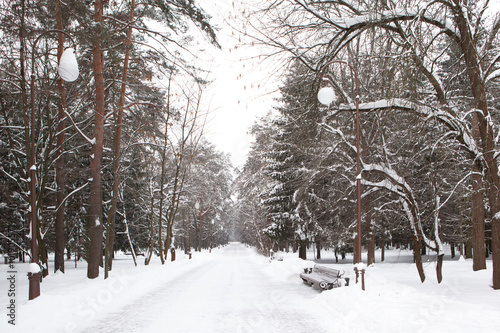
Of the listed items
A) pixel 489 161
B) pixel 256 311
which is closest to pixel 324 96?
pixel 489 161

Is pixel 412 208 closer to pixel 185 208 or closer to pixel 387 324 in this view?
pixel 387 324

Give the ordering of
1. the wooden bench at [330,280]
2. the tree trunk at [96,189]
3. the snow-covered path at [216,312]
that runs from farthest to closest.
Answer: the tree trunk at [96,189]
the wooden bench at [330,280]
the snow-covered path at [216,312]

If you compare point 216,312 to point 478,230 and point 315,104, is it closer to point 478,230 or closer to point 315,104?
point 315,104

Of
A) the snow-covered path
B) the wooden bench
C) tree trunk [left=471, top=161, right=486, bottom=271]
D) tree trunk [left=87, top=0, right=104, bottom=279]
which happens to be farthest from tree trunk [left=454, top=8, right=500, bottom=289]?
tree trunk [left=87, top=0, right=104, bottom=279]

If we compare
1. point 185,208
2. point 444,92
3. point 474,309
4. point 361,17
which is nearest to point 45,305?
point 474,309

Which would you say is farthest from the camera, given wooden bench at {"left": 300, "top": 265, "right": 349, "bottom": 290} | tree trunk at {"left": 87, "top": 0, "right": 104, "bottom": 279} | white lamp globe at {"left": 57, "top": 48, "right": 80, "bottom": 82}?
tree trunk at {"left": 87, "top": 0, "right": 104, "bottom": 279}

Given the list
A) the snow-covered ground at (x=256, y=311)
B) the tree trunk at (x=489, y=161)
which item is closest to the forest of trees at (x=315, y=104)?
the tree trunk at (x=489, y=161)

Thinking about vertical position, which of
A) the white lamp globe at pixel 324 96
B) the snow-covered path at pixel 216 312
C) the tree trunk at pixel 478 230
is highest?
the white lamp globe at pixel 324 96

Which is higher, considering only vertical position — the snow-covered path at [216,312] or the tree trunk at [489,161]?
the tree trunk at [489,161]

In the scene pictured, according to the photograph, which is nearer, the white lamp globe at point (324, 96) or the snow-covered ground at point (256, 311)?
the snow-covered ground at point (256, 311)

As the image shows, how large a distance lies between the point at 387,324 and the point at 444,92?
21.6 feet

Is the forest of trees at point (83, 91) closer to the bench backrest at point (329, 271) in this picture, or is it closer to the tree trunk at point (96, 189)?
the tree trunk at point (96, 189)

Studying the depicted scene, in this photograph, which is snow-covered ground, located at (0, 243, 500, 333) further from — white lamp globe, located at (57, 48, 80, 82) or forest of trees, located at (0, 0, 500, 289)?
white lamp globe, located at (57, 48, 80, 82)

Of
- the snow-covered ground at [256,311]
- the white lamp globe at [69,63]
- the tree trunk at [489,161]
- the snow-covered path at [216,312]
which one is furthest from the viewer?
the tree trunk at [489,161]
